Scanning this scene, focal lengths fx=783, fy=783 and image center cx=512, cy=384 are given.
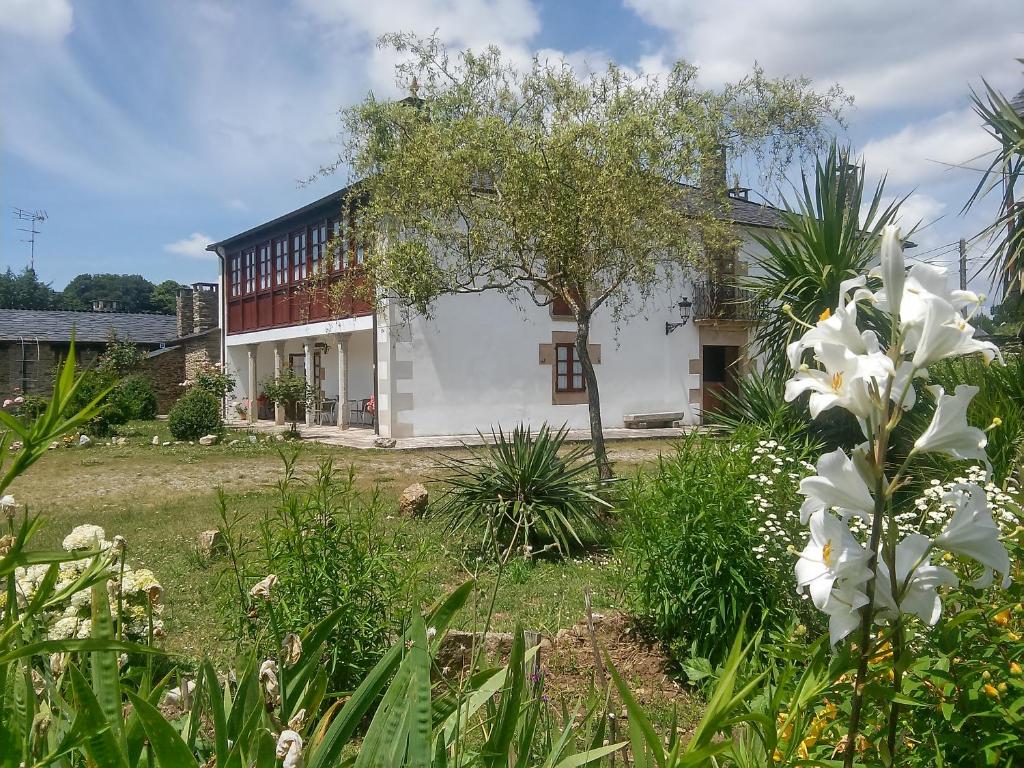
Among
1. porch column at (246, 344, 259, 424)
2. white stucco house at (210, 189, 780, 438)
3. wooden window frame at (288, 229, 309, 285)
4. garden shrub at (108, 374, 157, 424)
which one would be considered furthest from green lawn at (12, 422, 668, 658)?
wooden window frame at (288, 229, 309, 285)

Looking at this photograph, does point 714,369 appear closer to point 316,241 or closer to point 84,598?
point 316,241

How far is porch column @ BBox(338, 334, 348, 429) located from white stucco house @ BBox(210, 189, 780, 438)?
0.04 metres

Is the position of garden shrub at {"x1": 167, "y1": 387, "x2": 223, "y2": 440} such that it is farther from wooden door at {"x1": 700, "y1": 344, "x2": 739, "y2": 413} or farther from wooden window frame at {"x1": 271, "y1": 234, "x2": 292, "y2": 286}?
wooden door at {"x1": 700, "y1": 344, "x2": 739, "y2": 413}

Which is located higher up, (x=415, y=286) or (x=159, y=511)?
(x=415, y=286)

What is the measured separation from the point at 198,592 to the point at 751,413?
14.4ft

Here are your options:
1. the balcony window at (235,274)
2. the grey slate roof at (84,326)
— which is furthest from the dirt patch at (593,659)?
the grey slate roof at (84,326)

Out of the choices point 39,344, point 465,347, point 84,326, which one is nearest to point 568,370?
point 465,347

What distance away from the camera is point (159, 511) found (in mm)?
8984

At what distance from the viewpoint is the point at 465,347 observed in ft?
59.0

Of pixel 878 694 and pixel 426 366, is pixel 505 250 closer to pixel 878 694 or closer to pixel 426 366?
pixel 426 366

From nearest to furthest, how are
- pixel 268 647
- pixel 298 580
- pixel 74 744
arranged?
pixel 74 744 < pixel 268 647 < pixel 298 580

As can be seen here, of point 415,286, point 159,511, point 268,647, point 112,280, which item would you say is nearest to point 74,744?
point 268,647

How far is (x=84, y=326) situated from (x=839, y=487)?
1428 inches

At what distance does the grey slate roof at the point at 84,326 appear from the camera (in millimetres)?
28641
